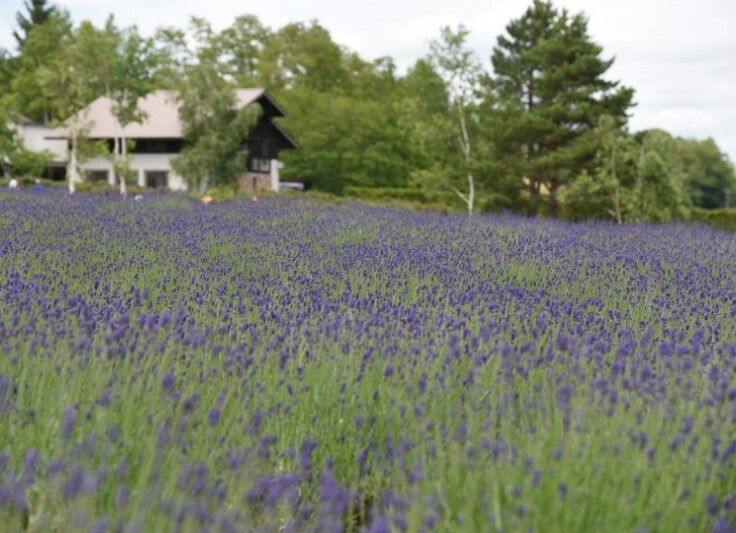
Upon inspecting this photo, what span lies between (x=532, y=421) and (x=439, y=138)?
98.7ft

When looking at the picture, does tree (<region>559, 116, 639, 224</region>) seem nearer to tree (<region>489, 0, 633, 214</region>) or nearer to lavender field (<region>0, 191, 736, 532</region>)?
tree (<region>489, 0, 633, 214</region>)

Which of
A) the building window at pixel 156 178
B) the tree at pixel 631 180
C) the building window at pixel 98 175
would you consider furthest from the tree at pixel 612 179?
the building window at pixel 98 175

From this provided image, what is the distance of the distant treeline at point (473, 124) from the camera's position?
24.8 metres

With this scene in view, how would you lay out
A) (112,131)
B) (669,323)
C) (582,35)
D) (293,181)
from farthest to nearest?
(293,181) → (112,131) → (582,35) → (669,323)

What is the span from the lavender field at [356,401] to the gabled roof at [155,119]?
33.7m

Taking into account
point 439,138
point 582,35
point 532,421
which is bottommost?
point 532,421

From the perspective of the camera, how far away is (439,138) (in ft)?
108

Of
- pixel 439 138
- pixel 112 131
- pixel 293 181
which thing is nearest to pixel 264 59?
pixel 293 181

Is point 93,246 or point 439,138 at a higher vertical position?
point 439,138

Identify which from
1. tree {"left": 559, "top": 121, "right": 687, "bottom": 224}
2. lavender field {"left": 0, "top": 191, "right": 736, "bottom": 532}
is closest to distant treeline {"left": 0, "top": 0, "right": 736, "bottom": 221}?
tree {"left": 559, "top": 121, "right": 687, "bottom": 224}

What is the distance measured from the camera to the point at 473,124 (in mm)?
33906

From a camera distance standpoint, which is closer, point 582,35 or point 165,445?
point 165,445

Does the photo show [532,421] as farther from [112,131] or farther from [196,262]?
[112,131]

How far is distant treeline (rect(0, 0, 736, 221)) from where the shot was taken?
81.5 ft
